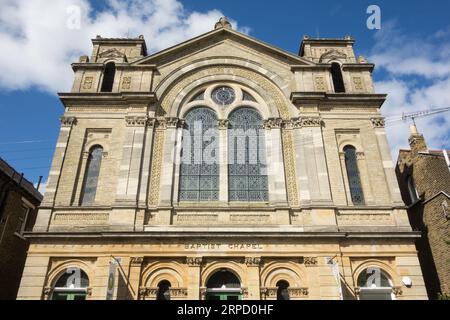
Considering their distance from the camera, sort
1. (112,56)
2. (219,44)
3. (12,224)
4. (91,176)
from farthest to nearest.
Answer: (219,44)
(112,56)
(12,224)
(91,176)

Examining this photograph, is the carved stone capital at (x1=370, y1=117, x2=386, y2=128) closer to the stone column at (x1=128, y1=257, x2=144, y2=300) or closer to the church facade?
the church facade

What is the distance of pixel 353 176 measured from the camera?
1881cm

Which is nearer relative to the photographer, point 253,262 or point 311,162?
point 253,262

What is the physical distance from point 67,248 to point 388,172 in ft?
49.7

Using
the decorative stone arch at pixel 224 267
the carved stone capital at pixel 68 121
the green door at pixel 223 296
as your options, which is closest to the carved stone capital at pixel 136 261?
the decorative stone arch at pixel 224 267

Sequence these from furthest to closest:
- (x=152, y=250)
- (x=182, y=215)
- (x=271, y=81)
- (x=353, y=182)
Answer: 1. (x=271, y=81)
2. (x=353, y=182)
3. (x=182, y=215)
4. (x=152, y=250)

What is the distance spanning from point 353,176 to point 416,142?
5.62m

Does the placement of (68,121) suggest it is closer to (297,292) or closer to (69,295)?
(69,295)

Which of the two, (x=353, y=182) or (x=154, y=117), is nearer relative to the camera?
(x=353, y=182)

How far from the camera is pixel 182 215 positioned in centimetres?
1733

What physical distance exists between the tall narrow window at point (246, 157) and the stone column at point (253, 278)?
3186 mm

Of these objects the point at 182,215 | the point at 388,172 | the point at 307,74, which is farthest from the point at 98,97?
the point at 388,172

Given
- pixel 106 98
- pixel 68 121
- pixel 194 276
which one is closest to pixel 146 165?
pixel 106 98

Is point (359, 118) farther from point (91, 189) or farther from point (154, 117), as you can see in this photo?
point (91, 189)
